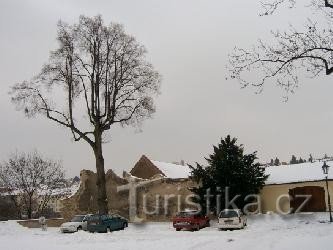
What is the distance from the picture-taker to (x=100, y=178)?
34.8 m

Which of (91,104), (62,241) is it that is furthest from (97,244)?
(91,104)

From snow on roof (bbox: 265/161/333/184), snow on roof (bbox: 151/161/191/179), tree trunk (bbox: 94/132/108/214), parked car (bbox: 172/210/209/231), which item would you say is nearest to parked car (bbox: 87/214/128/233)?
tree trunk (bbox: 94/132/108/214)

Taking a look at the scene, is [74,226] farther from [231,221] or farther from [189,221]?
[231,221]

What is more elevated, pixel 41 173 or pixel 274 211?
pixel 41 173

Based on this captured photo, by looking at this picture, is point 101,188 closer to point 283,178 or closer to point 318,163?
point 283,178

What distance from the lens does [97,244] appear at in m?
22.1

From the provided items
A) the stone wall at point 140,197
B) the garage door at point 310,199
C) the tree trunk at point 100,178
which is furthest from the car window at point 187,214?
the garage door at point 310,199

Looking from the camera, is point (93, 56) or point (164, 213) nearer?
point (93, 56)

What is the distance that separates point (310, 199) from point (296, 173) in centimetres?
265

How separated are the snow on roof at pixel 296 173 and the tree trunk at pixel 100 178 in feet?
44.9

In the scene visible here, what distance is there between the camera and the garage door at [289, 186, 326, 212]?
124 feet

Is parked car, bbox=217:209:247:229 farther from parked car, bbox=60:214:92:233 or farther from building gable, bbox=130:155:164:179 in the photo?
building gable, bbox=130:155:164:179

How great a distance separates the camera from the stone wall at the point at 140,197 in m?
38.8

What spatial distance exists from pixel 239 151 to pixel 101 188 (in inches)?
415
